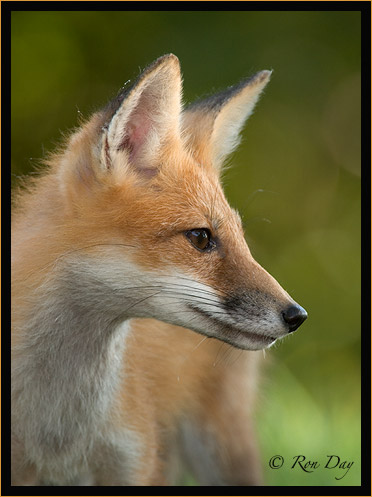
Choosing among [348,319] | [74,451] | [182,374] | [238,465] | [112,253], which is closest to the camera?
[112,253]

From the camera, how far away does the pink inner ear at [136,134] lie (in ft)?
11.8

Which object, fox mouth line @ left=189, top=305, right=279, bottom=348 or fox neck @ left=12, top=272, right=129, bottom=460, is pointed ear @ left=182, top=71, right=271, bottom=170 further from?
fox neck @ left=12, top=272, right=129, bottom=460

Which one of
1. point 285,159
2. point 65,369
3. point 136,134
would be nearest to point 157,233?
point 136,134

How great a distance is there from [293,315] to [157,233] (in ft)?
2.49

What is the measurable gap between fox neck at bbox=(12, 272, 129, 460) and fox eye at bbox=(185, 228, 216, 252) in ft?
1.91

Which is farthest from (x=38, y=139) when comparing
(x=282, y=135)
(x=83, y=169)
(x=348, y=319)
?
(x=348, y=319)

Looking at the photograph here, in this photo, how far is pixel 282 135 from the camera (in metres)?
8.54

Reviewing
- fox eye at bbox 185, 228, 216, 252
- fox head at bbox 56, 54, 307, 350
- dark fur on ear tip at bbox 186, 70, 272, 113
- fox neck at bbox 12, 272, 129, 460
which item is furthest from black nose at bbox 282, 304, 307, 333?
dark fur on ear tip at bbox 186, 70, 272, 113

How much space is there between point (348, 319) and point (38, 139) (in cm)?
453

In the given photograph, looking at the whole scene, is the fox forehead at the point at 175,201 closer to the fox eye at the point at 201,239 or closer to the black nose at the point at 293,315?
the fox eye at the point at 201,239

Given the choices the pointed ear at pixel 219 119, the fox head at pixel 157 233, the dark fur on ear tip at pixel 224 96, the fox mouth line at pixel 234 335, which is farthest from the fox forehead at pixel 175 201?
the dark fur on ear tip at pixel 224 96

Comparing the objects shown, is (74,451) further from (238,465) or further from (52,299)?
(238,465)

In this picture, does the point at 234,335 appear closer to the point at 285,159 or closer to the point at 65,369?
the point at 65,369

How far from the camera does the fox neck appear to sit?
12.4 ft
